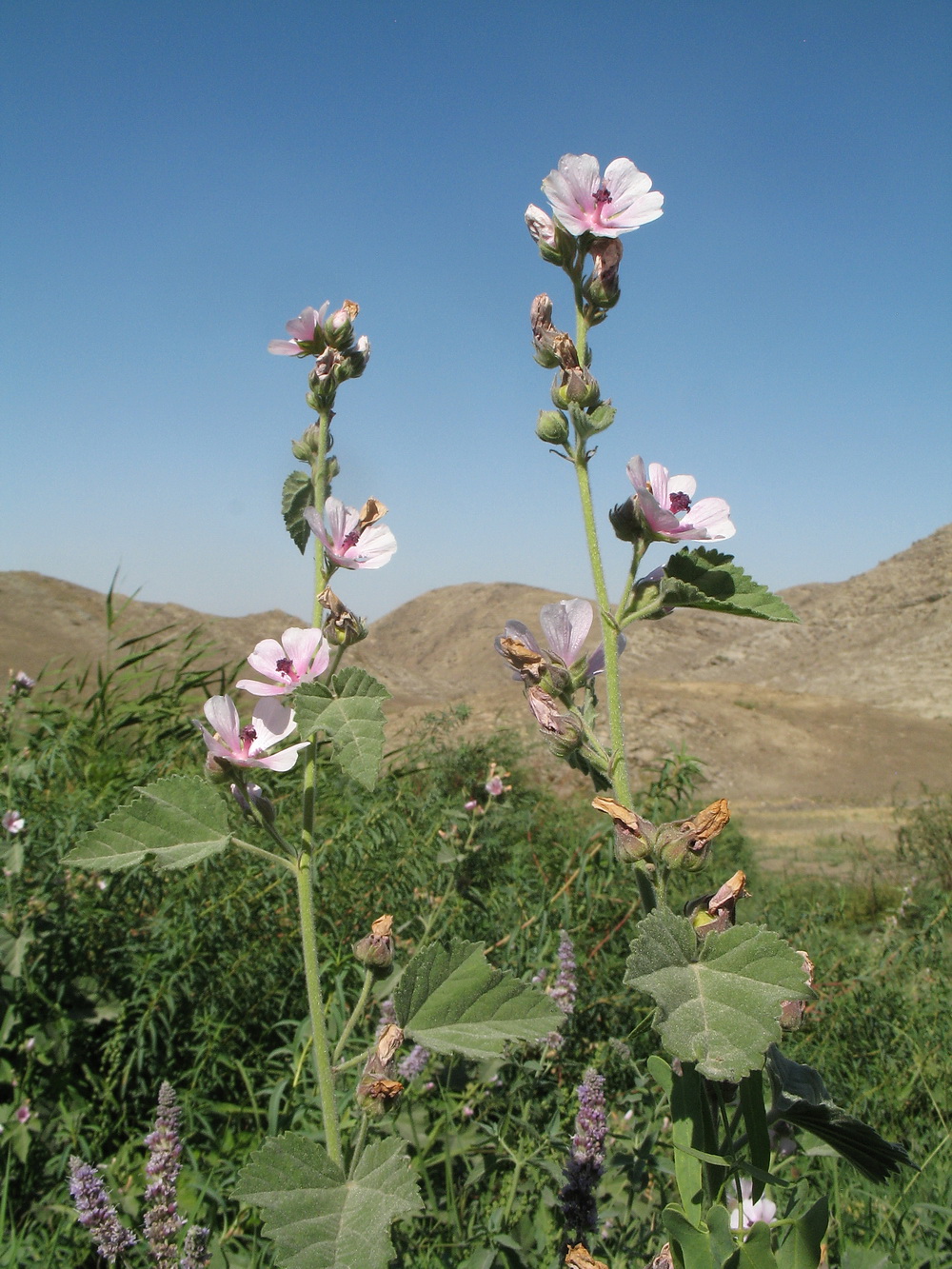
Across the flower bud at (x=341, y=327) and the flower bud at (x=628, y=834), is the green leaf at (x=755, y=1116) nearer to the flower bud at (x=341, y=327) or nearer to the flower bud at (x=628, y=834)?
the flower bud at (x=628, y=834)

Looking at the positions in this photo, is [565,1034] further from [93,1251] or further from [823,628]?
[823,628]

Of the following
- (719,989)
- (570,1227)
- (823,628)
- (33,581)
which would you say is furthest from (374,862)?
(823,628)

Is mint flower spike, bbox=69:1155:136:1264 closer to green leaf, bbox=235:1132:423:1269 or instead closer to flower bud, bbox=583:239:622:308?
green leaf, bbox=235:1132:423:1269

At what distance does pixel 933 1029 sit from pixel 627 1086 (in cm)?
110

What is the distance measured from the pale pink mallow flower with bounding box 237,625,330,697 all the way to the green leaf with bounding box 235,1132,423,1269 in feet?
1.76

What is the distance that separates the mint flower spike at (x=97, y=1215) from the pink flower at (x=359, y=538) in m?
1.06

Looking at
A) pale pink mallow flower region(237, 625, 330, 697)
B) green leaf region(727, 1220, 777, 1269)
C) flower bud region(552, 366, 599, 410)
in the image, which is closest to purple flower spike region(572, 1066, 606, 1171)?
green leaf region(727, 1220, 777, 1269)

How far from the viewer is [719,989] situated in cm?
70

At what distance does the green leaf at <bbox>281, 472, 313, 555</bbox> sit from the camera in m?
1.29

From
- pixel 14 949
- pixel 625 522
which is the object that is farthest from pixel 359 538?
pixel 14 949

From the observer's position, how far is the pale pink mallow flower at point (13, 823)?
2.37 meters

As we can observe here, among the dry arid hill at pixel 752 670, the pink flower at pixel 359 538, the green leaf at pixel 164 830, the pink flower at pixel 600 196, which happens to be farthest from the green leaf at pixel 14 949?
the pink flower at pixel 600 196

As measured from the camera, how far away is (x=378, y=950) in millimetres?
1048

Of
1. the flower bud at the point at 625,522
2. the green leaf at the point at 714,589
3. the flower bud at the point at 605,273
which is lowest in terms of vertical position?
the green leaf at the point at 714,589
